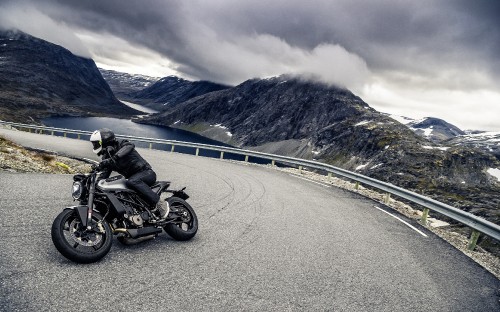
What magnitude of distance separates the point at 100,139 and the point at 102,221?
1.37m

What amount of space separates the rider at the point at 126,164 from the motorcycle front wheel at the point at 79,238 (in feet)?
2.74

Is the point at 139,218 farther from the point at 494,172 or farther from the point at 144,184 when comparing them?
the point at 494,172

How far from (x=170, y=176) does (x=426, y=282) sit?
33.9 feet

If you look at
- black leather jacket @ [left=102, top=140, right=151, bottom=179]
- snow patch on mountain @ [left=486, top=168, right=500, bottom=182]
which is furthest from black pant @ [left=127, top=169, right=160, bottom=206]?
snow patch on mountain @ [left=486, top=168, right=500, bottom=182]

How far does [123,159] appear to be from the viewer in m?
5.73

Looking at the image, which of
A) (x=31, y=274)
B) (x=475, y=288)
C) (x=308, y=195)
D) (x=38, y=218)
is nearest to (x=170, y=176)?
(x=308, y=195)

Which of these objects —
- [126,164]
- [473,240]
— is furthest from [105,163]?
[473,240]

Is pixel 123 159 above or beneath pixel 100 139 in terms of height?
beneath

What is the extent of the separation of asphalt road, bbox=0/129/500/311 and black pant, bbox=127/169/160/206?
833mm

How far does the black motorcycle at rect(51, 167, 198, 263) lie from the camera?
4.72 metres

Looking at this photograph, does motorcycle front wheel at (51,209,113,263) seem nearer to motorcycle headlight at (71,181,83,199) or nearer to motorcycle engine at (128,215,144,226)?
motorcycle headlight at (71,181,83,199)

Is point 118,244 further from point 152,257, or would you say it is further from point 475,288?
point 475,288

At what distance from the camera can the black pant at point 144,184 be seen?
18.7ft

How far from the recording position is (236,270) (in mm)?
5332
